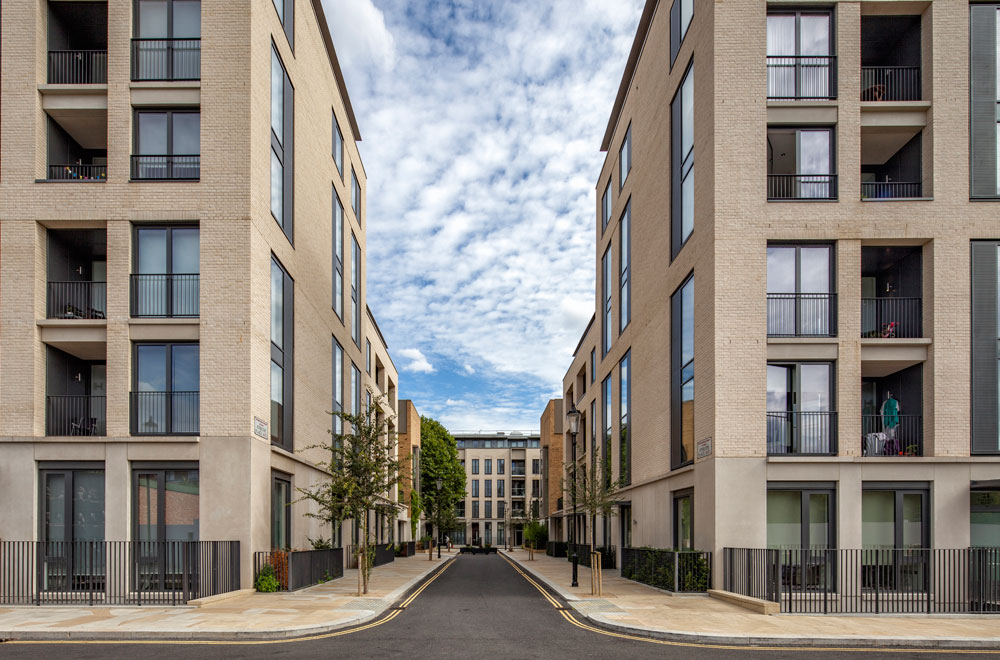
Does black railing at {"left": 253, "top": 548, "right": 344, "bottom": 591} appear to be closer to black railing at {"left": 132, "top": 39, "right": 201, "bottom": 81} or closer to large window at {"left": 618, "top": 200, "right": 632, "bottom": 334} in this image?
black railing at {"left": 132, "top": 39, "right": 201, "bottom": 81}

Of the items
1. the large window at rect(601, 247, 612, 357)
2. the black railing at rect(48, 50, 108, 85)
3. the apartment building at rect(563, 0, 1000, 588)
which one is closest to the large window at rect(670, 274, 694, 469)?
the apartment building at rect(563, 0, 1000, 588)

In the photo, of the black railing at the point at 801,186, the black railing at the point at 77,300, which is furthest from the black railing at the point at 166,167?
the black railing at the point at 801,186

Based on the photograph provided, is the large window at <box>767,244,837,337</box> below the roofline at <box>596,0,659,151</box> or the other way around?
below

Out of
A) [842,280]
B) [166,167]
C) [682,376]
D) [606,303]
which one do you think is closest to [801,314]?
[842,280]

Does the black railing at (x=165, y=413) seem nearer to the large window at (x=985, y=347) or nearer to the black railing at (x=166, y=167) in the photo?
the black railing at (x=166, y=167)

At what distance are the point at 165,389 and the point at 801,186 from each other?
712 inches

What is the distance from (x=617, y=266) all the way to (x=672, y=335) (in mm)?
12188

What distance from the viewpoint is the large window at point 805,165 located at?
2236 centimetres

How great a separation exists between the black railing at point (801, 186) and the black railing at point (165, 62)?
53.2 feet

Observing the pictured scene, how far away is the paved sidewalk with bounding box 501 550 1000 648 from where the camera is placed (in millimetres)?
14008

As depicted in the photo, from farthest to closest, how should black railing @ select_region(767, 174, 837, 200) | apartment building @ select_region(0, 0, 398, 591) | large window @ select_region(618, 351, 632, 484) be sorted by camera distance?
large window @ select_region(618, 351, 632, 484)
black railing @ select_region(767, 174, 837, 200)
apartment building @ select_region(0, 0, 398, 591)

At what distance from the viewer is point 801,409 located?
2153cm

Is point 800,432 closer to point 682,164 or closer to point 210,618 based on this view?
point 682,164

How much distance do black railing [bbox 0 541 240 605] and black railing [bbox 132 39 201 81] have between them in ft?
41.4
